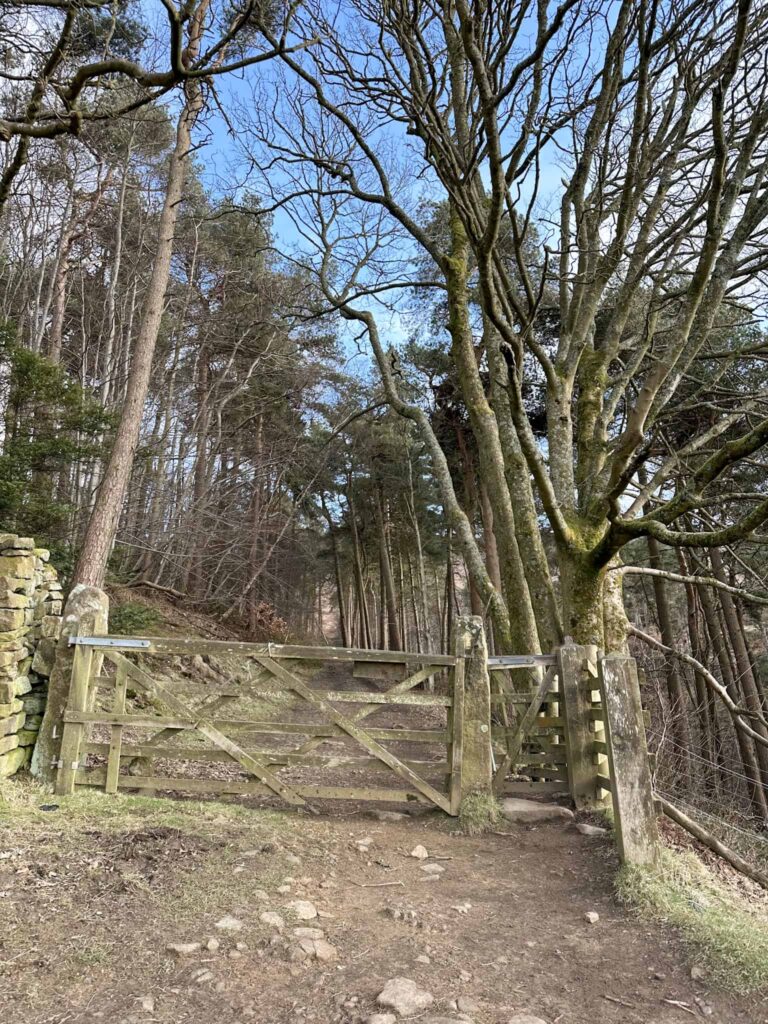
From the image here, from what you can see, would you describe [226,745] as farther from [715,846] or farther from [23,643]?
[715,846]

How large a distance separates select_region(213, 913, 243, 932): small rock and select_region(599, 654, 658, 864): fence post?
97.5 inches

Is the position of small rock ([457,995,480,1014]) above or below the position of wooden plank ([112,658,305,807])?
below

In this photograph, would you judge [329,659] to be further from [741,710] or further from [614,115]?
[614,115]

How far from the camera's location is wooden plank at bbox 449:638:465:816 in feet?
15.8

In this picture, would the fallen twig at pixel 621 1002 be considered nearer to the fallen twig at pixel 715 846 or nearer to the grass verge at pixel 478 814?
the grass verge at pixel 478 814

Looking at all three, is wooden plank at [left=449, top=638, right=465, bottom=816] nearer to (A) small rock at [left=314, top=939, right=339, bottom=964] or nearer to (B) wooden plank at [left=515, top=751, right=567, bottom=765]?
(B) wooden plank at [left=515, top=751, right=567, bottom=765]

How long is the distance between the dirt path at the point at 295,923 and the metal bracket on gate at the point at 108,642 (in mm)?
1168

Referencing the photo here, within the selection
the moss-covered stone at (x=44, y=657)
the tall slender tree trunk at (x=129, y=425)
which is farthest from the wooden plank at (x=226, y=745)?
the tall slender tree trunk at (x=129, y=425)

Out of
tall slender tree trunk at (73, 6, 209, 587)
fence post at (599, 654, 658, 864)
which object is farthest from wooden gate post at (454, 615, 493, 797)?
tall slender tree trunk at (73, 6, 209, 587)

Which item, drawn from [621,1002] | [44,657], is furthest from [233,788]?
[621,1002]

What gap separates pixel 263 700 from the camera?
12.6 metres

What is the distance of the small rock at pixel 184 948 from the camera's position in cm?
271

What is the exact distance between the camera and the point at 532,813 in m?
4.95

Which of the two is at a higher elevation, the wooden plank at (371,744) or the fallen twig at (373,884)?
the wooden plank at (371,744)
